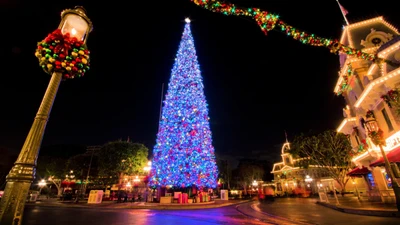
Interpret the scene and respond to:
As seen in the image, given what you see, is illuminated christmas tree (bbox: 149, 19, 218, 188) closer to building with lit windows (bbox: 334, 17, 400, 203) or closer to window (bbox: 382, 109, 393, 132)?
building with lit windows (bbox: 334, 17, 400, 203)

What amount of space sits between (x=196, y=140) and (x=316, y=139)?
45.4 feet

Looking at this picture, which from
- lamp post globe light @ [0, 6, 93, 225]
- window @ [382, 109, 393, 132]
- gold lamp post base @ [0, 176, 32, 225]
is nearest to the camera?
gold lamp post base @ [0, 176, 32, 225]

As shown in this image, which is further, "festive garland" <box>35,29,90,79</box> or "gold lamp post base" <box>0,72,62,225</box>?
"festive garland" <box>35,29,90,79</box>

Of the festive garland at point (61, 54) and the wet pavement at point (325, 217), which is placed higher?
the festive garland at point (61, 54)

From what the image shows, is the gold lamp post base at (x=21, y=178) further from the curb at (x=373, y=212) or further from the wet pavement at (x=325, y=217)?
the curb at (x=373, y=212)

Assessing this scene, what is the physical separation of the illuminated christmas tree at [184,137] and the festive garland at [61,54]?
15857 millimetres

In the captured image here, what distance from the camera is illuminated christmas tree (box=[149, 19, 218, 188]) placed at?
63.2 ft

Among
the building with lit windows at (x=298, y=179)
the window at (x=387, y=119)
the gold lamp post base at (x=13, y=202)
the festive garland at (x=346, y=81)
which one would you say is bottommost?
the gold lamp post base at (x=13, y=202)

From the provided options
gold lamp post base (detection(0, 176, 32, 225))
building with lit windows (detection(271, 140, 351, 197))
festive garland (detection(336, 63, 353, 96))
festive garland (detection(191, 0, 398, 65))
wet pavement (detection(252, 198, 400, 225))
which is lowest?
wet pavement (detection(252, 198, 400, 225))

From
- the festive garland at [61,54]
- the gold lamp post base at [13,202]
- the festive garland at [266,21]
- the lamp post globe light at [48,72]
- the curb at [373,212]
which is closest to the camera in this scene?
the gold lamp post base at [13,202]

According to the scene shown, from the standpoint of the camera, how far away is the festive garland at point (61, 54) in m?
4.31

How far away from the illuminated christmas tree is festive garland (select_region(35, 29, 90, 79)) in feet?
52.0

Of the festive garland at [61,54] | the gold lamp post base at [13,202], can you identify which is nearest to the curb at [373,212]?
the gold lamp post base at [13,202]

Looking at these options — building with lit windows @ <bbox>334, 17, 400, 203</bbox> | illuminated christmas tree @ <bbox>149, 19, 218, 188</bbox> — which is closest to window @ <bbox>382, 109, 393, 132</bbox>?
building with lit windows @ <bbox>334, 17, 400, 203</bbox>
